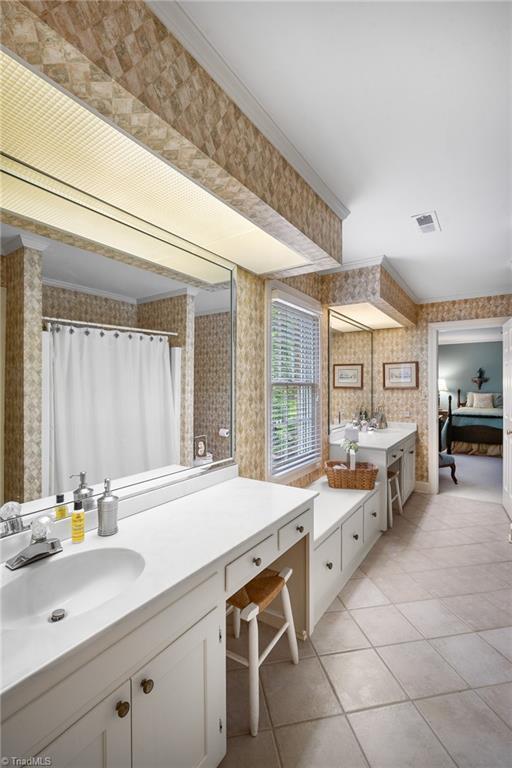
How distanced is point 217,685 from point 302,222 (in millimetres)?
2023

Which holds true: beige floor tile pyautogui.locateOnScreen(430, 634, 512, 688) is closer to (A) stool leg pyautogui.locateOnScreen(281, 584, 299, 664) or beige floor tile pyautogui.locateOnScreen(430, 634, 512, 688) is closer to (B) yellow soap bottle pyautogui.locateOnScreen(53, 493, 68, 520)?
(A) stool leg pyautogui.locateOnScreen(281, 584, 299, 664)

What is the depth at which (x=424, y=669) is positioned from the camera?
1815mm

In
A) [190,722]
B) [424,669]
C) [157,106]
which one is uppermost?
[157,106]

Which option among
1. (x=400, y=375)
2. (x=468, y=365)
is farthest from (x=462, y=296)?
(x=468, y=365)

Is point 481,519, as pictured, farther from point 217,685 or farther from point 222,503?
point 217,685

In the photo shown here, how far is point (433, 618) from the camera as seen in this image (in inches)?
86.8

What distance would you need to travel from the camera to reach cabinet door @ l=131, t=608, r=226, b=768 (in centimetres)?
98

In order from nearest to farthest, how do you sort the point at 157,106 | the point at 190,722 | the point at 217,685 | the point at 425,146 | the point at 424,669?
the point at 157,106 < the point at 190,722 < the point at 217,685 < the point at 425,146 < the point at 424,669

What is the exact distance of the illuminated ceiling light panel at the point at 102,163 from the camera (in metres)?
1.02

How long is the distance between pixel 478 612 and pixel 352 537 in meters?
0.86

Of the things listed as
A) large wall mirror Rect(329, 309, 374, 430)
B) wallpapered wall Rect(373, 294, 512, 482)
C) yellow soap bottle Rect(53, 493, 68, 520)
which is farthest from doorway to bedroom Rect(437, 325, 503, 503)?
yellow soap bottle Rect(53, 493, 68, 520)

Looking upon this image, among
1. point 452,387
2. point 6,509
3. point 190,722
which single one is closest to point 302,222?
point 6,509

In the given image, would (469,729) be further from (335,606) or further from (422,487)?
(422,487)

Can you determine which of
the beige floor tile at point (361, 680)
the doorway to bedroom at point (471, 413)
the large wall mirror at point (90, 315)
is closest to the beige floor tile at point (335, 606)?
the beige floor tile at point (361, 680)
